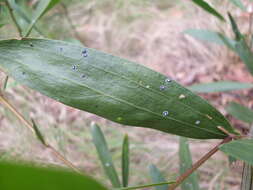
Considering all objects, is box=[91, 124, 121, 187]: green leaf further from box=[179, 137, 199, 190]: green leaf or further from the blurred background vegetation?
the blurred background vegetation

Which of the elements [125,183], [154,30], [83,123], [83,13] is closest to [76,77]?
[125,183]

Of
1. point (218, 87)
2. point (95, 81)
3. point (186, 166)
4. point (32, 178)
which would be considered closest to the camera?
point (32, 178)

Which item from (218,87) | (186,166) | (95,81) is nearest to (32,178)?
(95,81)

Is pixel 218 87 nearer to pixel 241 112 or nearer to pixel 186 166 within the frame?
pixel 241 112

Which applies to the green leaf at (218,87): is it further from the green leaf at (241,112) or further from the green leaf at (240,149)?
the green leaf at (240,149)

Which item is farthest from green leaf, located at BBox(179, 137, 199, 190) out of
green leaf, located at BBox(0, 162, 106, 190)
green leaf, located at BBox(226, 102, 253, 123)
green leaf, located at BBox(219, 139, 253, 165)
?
green leaf, located at BBox(0, 162, 106, 190)

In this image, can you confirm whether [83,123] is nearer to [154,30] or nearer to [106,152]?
[154,30]

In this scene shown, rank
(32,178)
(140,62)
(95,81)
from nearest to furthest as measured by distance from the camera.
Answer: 1. (32,178)
2. (95,81)
3. (140,62)
